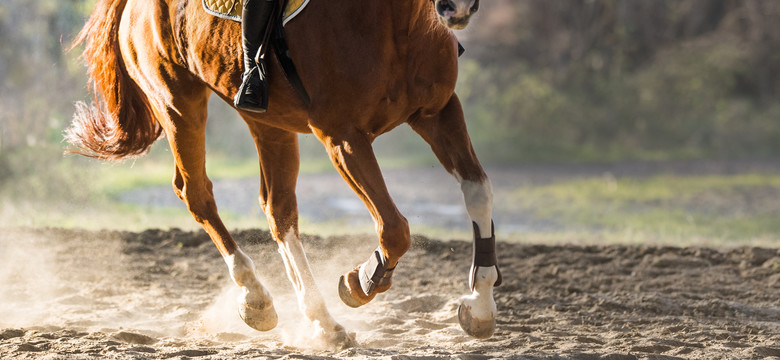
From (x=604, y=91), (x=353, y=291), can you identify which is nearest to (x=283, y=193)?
(x=353, y=291)

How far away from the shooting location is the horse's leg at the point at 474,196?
12.1 feet

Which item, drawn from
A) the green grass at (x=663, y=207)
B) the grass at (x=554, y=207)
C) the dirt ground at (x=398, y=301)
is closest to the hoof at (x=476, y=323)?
the dirt ground at (x=398, y=301)

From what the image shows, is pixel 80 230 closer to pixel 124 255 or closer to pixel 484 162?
pixel 124 255

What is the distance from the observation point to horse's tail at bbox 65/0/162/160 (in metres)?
5.04

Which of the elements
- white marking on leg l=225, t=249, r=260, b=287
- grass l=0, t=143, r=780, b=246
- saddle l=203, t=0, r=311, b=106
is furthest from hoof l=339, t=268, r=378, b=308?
grass l=0, t=143, r=780, b=246

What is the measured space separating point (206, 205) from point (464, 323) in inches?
70.2

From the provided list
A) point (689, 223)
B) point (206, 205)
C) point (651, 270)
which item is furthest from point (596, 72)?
point (206, 205)

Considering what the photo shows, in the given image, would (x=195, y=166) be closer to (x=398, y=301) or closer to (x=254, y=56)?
(x=254, y=56)

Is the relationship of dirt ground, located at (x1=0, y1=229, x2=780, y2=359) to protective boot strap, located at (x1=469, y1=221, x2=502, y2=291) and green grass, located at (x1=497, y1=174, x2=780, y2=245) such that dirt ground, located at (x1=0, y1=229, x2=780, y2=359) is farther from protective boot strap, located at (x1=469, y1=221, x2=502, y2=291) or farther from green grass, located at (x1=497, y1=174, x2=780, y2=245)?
green grass, located at (x1=497, y1=174, x2=780, y2=245)

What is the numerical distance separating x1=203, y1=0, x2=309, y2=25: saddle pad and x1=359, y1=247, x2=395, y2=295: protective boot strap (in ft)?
3.56

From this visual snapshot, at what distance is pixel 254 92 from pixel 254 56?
0.16m

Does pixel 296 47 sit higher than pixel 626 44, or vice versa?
pixel 626 44

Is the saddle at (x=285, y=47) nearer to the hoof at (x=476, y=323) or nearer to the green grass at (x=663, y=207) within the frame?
the hoof at (x=476, y=323)

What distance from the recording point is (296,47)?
368 centimetres
